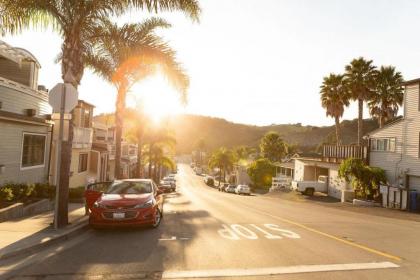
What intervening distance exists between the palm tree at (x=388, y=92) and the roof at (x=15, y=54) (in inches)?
1415

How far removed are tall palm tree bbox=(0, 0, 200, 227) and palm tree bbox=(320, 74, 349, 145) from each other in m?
38.5

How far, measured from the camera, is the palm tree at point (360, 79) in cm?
4144

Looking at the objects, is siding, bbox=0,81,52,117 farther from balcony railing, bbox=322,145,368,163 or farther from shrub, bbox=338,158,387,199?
balcony railing, bbox=322,145,368,163

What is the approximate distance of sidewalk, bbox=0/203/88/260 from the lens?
24.5ft

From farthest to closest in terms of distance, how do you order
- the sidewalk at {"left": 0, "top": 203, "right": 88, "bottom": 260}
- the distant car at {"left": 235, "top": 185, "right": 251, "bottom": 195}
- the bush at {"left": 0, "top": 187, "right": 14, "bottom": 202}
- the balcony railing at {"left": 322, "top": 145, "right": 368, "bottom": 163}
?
the distant car at {"left": 235, "top": 185, "right": 251, "bottom": 195} < the balcony railing at {"left": 322, "top": 145, "right": 368, "bottom": 163} < the bush at {"left": 0, "top": 187, "right": 14, "bottom": 202} < the sidewalk at {"left": 0, "top": 203, "right": 88, "bottom": 260}

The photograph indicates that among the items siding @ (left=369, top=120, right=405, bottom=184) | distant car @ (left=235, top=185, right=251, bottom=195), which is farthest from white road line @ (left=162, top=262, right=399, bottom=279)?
distant car @ (left=235, top=185, right=251, bottom=195)

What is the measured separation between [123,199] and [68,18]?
572 centimetres

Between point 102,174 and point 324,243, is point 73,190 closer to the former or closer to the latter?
point 324,243

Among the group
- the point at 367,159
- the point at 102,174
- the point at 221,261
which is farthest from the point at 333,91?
the point at 221,261

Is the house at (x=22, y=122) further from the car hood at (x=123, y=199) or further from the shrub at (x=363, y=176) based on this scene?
the shrub at (x=363, y=176)

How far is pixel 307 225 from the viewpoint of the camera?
41.7 ft

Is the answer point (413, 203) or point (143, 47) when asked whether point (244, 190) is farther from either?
point (143, 47)

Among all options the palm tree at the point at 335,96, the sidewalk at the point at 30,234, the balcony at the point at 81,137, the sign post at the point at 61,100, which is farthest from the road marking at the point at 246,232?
the palm tree at the point at 335,96

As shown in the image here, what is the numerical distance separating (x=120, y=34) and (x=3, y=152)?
693 centimetres
